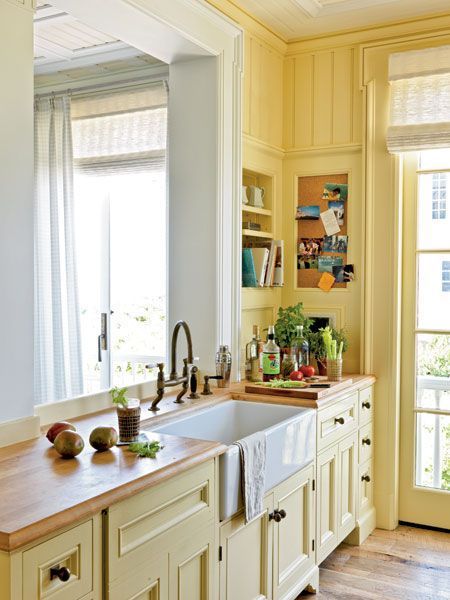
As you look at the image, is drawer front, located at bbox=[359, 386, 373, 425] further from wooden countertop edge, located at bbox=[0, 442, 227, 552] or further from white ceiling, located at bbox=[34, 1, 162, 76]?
white ceiling, located at bbox=[34, 1, 162, 76]

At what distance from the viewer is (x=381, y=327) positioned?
3652 millimetres

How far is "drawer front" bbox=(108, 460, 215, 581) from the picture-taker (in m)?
1.64

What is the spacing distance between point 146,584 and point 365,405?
2033 millimetres

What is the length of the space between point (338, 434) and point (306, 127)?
180 centimetres

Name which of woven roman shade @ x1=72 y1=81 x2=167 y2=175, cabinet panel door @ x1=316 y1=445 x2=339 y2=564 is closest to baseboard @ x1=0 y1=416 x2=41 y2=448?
cabinet panel door @ x1=316 y1=445 x2=339 y2=564

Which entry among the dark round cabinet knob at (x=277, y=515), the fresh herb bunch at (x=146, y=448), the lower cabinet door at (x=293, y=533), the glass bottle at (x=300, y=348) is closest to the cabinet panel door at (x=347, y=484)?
the lower cabinet door at (x=293, y=533)

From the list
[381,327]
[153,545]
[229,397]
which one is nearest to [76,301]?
[229,397]


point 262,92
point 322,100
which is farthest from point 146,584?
point 322,100

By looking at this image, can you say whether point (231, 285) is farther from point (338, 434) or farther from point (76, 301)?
point (76, 301)

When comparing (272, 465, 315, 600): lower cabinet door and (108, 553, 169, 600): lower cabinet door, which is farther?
(272, 465, 315, 600): lower cabinet door

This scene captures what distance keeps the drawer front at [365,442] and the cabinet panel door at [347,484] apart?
0.08 meters

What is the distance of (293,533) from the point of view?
2.71 m

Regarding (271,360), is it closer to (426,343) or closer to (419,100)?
(426,343)

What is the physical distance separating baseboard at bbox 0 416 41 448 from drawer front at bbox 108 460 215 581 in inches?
23.1
